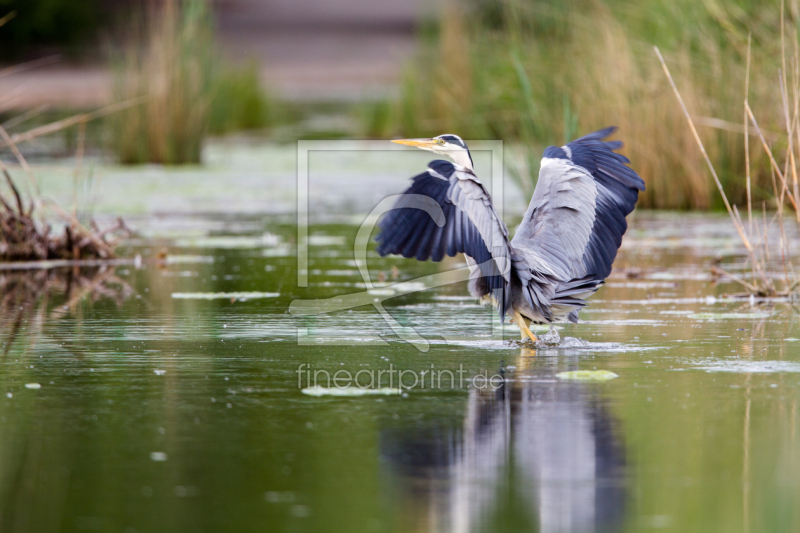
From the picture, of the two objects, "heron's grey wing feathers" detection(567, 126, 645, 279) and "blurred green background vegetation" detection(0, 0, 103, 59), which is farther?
"blurred green background vegetation" detection(0, 0, 103, 59)

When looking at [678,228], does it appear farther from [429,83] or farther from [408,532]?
[429,83]


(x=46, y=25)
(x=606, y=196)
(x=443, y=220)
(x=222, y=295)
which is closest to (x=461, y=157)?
(x=606, y=196)

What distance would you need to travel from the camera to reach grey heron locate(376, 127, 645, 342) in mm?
4406

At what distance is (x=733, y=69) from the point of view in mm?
9695

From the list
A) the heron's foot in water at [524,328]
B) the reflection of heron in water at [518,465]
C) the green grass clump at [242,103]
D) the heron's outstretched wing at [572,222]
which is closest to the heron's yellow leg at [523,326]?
the heron's foot in water at [524,328]

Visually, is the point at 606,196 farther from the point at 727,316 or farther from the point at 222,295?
the point at 222,295

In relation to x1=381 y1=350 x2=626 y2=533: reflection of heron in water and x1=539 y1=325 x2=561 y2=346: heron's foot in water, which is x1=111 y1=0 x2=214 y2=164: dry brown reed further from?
x1=381 y1=350 x2=626 y2=533: reflection of heron in water

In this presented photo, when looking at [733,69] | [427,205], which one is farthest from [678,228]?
[427,205]

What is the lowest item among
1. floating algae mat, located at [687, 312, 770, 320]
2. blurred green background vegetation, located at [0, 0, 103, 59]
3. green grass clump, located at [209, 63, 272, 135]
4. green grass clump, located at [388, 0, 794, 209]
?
floating algae mat, located at [687, 312, 770, 320]

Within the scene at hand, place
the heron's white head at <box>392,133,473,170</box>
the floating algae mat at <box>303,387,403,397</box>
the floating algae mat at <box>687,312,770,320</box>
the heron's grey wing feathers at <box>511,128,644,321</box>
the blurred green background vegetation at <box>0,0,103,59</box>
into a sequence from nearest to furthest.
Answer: the floating algae mat at <box>303,387,403,397</box> → the heron's grey wing feathers at <box>511,128,644,321</box> → the heron's white head at <box>392,133,473,170</box> → the floating algae mat at <box>687,312,770,320</box> → the blurred green background vegetation at <box>0,0,103,59</box>

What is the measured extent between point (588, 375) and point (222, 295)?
9.01 feet

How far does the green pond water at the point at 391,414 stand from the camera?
2.83 m

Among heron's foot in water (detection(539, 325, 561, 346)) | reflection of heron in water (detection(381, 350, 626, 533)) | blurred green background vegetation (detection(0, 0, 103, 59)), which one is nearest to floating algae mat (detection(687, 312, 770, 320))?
heron's foot in water (detection(539, 325, 561, 346))

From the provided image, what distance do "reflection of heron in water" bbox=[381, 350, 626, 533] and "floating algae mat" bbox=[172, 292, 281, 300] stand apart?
2.63m
